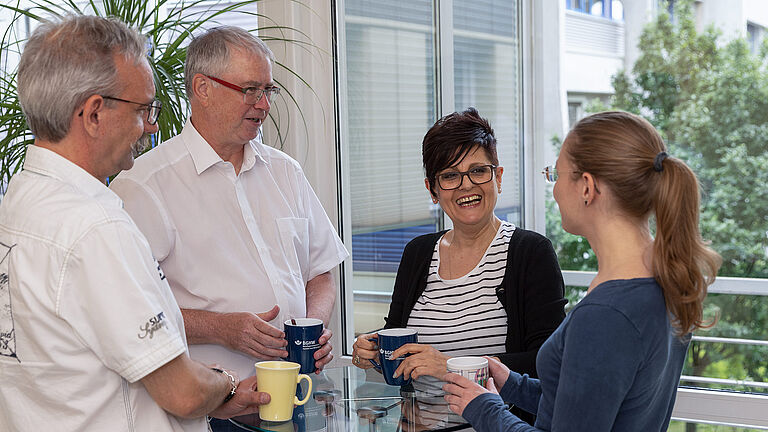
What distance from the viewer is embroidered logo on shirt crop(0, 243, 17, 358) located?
3.79 feet

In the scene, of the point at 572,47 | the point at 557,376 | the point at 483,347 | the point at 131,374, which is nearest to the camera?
the point at 131,374

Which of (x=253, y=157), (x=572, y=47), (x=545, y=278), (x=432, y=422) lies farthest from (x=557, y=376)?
(x=572, y=47)

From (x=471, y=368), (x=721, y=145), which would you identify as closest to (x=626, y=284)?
(x=471, y=368)

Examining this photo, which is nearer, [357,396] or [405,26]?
[357,396]

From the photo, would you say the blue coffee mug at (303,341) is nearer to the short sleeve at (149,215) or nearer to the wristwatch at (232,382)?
the wristwatch at (232,382)

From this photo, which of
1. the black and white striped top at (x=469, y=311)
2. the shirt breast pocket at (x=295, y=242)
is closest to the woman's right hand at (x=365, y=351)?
the black and white striped top at (x=469, y=311)

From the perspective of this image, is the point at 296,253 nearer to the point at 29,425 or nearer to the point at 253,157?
the point at 253,157

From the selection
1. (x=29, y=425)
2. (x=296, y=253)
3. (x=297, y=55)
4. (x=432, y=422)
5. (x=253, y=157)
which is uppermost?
(x=297, y=55)

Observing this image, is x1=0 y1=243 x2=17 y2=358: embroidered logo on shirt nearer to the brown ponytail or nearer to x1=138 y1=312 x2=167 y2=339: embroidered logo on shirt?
x1=138 y1=312 x2=167 y2=339: embroidered logo on shirt

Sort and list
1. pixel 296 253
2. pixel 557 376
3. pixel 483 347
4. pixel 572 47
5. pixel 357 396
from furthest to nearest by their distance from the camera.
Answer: pixel 572 47 → pixel 296 253 → pixel 483 347 → pixel 357 396 → pixel 557 376

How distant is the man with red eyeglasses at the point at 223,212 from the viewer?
1830 millimetres

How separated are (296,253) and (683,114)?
1.51 metres

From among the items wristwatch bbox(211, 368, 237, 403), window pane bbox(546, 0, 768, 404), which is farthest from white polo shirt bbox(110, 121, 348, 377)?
window pane bbox(546, 0, 768, 404)

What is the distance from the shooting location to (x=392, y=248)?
9.77 feet
